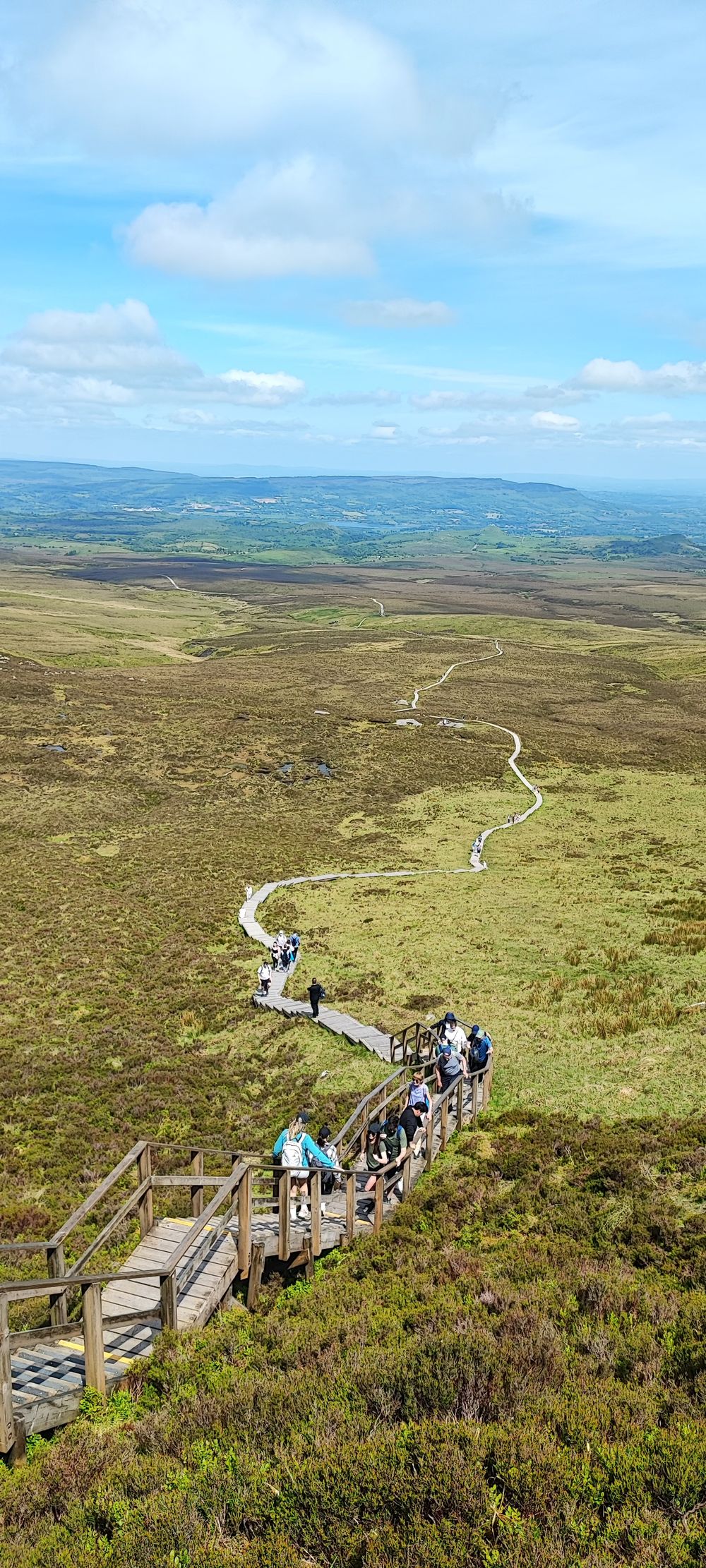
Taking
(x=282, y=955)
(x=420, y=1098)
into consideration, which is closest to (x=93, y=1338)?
(x=420, y=1098)

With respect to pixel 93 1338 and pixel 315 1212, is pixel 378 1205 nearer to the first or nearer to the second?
pixel 315 1212

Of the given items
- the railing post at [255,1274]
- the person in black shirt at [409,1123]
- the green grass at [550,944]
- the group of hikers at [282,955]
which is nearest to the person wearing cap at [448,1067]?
the green grass at [550,944]

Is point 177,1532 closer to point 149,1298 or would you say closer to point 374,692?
point 149,1298

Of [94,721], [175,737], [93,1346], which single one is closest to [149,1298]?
[93,1346]

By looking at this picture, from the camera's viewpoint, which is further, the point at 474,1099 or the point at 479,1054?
the point at 479,1054

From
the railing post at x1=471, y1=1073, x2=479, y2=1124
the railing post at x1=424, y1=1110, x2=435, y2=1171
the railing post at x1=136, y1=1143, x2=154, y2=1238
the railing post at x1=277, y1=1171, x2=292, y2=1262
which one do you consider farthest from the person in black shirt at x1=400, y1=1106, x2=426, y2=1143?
the railing post at x1=136, y1=1143, x2=154, y2=1238
